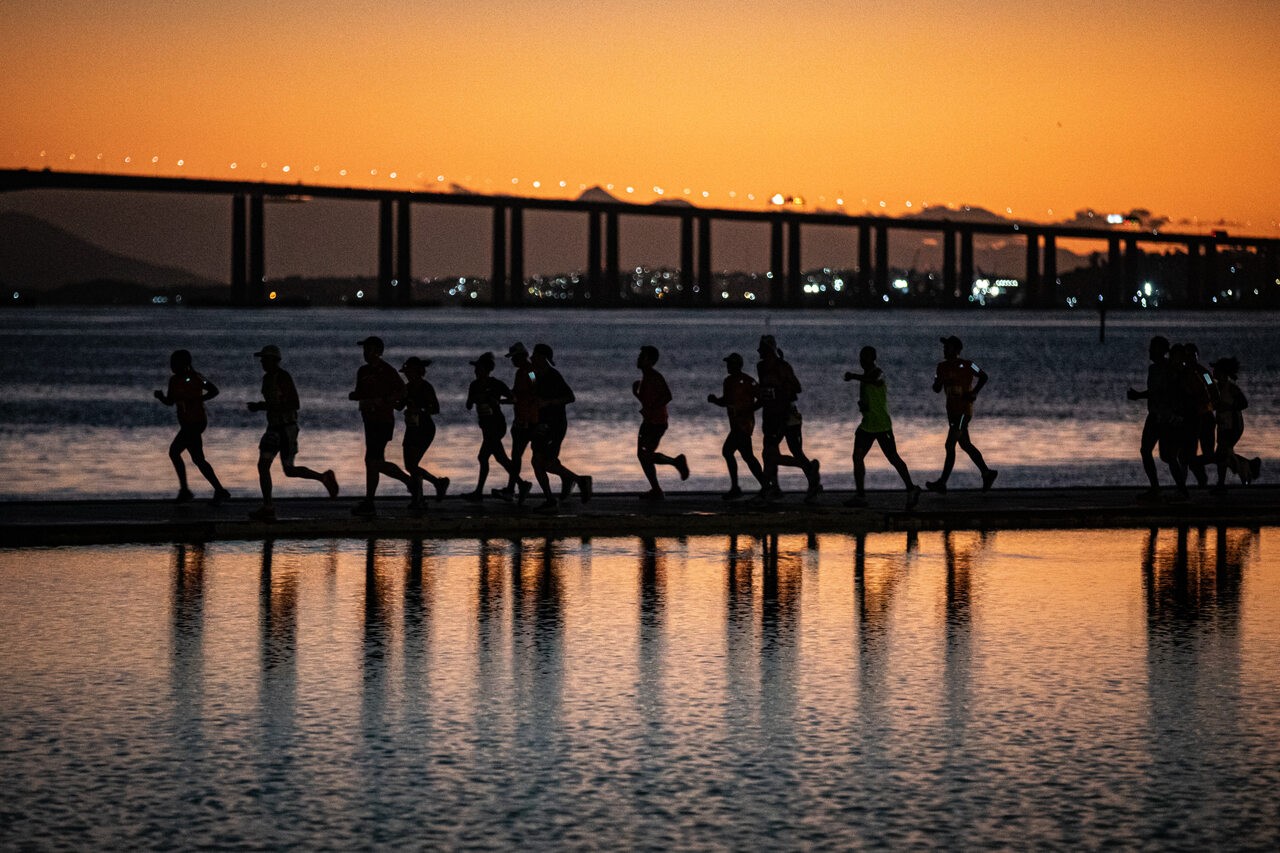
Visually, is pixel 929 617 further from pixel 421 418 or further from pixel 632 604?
pixel 421 418

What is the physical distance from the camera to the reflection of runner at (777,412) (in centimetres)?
1766

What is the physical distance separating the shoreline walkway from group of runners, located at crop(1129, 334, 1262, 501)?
1.39 ft

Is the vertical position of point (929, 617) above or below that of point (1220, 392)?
below

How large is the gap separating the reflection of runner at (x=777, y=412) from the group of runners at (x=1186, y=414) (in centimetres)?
298

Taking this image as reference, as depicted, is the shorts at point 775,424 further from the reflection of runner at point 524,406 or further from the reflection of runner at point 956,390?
the reflection of runner at point 524,406

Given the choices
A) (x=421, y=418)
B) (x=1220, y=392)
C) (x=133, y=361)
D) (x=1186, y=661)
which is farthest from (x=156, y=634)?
(x=133, y=361)

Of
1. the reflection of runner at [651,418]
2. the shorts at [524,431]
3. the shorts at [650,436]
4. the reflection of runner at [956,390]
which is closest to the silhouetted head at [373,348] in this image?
the shorts at [524,431]

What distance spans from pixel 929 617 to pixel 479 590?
292 cm

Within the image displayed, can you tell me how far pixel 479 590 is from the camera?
41.4 feet

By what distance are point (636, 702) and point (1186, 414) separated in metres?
10.7

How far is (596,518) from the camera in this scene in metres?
16.4

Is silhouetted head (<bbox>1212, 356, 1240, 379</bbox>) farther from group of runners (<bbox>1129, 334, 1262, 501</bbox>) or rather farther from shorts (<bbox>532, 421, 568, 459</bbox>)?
shorts (<bbox>532, 421, 568, 459</bbox>)

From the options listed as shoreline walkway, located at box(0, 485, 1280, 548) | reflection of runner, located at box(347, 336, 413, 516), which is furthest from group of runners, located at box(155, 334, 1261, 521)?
shoreline walkway, located at box(0, 485, 1280, 548)

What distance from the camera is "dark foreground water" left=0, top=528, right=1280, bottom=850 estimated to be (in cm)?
673
